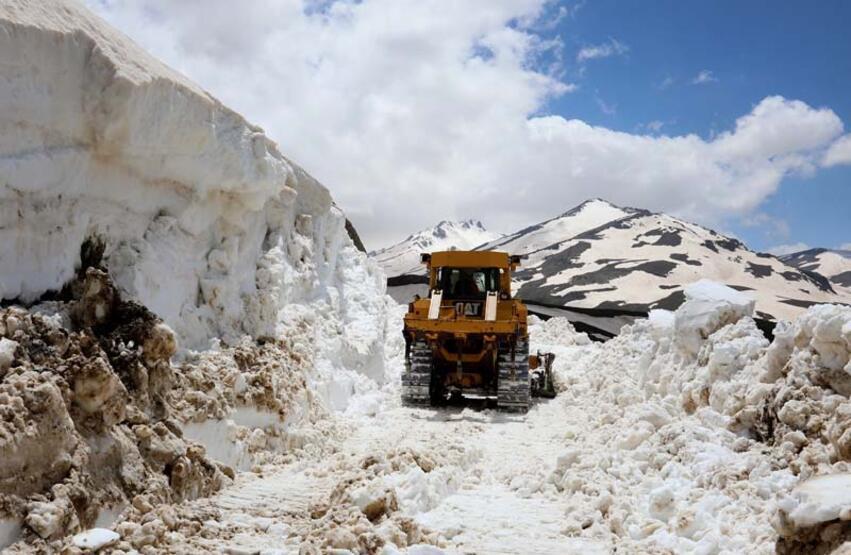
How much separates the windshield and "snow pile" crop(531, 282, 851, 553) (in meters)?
4.65

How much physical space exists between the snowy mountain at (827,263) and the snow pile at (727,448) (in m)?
41.7

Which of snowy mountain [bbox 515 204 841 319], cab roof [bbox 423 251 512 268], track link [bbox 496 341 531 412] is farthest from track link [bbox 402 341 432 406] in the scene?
snowy mountain [bbox 515 204 841 319]

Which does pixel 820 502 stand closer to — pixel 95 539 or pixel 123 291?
pixel 95 539

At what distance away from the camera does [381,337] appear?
40.6 ft

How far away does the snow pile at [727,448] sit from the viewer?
4109mm

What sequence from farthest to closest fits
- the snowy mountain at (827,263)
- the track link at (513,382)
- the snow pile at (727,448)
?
the snowy mountain at (827,263)
the track link at (513,382)
the snow pile at (727,448)

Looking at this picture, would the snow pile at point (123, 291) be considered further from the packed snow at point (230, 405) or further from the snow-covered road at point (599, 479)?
the snow-covered road at point (599, 479)

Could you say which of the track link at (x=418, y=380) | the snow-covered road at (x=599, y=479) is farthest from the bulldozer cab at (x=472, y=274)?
the snow-covered road at (x=599, y=479)

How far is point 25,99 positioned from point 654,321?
8717 mm

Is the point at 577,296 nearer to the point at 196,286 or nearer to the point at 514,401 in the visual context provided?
the point at 514,401

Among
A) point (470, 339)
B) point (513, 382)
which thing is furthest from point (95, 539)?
point (470, 339)

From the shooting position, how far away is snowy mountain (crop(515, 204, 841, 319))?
32125 mm

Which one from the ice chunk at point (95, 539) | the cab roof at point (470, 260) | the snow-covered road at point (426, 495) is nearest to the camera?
the ice chunk at point (95, 539)

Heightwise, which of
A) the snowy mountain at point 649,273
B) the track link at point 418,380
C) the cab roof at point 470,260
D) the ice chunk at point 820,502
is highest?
the snowy mountain at point 649,273
